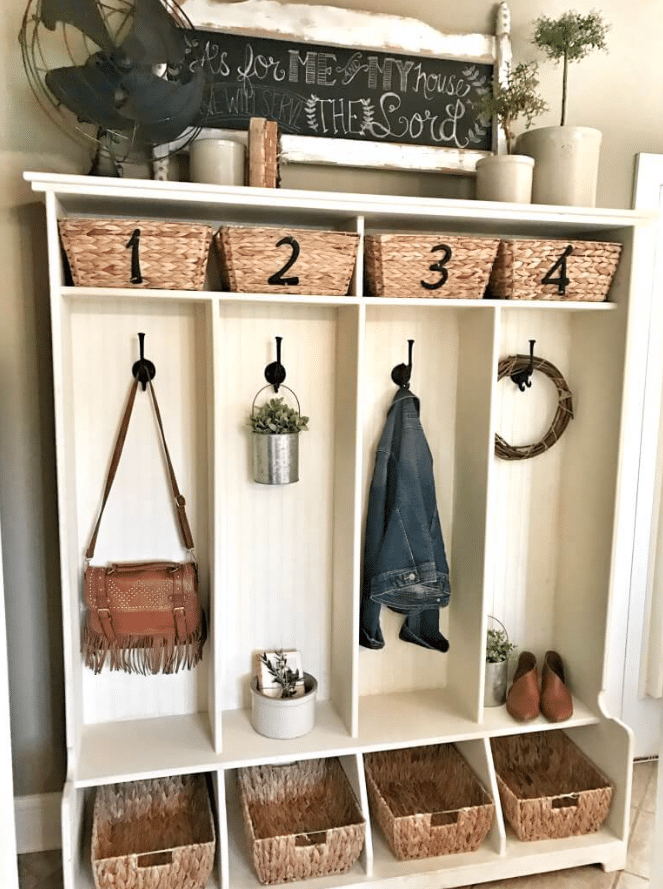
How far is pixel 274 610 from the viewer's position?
Answer: 242 cm

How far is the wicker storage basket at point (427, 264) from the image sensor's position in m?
2.04

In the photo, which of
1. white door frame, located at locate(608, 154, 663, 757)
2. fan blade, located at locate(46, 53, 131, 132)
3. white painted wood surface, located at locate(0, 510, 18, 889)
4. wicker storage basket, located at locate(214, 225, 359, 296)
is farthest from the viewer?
white door frame, located at locate(608, 154, 663, 757)

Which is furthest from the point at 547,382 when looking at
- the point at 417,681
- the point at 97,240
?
the point at 97,240

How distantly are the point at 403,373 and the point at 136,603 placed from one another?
1.04m

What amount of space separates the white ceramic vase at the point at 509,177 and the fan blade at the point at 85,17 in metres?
1.02

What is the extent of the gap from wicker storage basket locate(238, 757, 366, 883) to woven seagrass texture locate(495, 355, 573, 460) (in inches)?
44.4

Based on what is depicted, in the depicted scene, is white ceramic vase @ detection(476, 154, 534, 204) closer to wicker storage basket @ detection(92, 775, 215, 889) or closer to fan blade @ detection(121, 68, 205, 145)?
fan blade @ detection(121, 68, 205, 145)

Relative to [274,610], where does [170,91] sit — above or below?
above

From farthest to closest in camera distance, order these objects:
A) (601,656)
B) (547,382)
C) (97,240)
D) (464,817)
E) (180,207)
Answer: (547,382)
(601,656)
(464,817)
(180,207)
(97,240)

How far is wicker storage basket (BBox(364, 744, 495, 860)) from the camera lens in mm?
2209

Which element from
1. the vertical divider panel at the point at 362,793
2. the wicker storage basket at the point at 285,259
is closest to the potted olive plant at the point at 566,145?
the wicker storage basket at the point at 285,259

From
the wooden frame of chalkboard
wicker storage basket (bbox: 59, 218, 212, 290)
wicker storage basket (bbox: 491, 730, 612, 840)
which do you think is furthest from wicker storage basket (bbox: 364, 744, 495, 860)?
the wooden frame of chalkboard

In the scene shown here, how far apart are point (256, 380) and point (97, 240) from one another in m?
0.64

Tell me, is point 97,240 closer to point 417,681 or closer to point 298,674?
point 298,674
